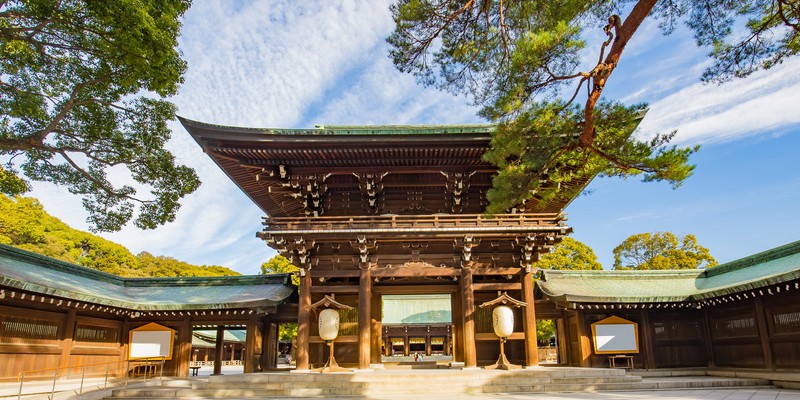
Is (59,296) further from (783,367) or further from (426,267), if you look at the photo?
(783,367)


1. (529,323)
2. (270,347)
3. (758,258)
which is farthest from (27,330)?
(758,258)

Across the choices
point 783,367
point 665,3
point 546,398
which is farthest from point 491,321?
point 665,3

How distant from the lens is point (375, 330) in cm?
1502

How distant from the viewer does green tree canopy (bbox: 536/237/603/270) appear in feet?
129

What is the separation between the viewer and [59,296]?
40.8 feet

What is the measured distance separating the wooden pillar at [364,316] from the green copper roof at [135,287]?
122 inches

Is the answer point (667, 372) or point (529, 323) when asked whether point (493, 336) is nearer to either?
point (529, 323)

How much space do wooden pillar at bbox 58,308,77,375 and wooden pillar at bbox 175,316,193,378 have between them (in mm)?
3090

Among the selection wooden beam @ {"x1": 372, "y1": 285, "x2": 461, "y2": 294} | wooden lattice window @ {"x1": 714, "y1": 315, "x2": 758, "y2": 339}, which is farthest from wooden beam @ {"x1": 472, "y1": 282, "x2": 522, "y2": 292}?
wooden lattice window @ {"x1": 714, "y1": 315, "x2": 758, "y2": 339}

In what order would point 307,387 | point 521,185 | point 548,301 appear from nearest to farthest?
point 521,185 < point 307,387 < point 548,301

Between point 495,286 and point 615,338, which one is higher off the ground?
point 495,286

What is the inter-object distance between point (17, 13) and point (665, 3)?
517 inches

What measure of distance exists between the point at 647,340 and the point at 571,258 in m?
25.7

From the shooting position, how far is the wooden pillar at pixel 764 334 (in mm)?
13359
